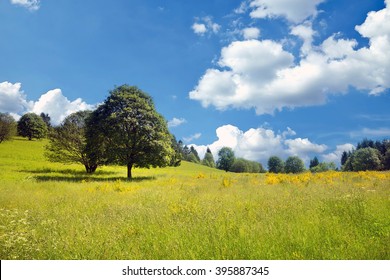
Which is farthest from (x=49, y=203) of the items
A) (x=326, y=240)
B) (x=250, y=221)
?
(x=326, y=240)

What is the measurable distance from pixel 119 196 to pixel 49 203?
3460 mm

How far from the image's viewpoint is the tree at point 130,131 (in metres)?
33.0

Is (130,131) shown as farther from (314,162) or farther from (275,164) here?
(314,162)

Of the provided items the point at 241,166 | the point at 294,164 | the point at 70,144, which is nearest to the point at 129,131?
the point at 70,144

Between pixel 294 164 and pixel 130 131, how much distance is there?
409ft

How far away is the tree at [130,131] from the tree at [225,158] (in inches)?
3976

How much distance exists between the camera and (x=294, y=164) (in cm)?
14450

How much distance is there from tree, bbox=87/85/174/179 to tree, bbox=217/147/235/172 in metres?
101

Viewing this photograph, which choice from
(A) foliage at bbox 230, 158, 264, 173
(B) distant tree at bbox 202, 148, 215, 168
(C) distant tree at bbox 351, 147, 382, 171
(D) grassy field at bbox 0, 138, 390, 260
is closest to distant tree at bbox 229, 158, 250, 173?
(A) foliage at bbox 230, 158, 264, 173

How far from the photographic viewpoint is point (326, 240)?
22.5ft

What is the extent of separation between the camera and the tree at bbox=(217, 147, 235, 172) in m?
134

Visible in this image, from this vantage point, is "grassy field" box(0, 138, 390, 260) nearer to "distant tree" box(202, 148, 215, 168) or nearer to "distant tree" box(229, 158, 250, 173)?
"distant tree" box(229, 158, 250, 173)

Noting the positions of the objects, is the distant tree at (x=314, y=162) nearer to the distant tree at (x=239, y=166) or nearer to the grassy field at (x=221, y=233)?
the distant tree at (x=239, y=166)
